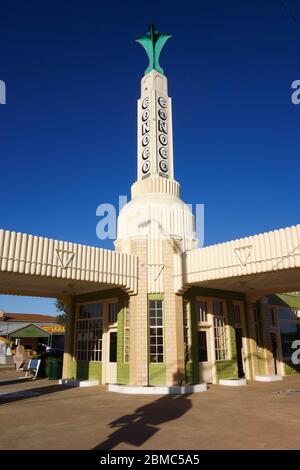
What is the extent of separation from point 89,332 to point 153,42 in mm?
17355

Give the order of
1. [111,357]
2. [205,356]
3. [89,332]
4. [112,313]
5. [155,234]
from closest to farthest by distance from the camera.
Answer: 1. [205,356]
2. [155,234]
3. [111,357]
4. [112,313]
5. [89,332]

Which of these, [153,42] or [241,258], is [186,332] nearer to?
[241,258]

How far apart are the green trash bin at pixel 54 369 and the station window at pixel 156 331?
7125 millimetres

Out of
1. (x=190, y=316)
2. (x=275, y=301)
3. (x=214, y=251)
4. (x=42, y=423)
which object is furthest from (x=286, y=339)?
(x=42, y=423)

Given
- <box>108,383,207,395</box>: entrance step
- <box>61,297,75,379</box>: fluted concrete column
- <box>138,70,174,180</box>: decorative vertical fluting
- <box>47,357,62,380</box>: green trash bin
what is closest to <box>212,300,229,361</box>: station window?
<box>108,383,207,395</box>: entrance step

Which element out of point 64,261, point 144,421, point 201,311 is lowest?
point 144,421

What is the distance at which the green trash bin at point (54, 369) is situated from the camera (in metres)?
19.3

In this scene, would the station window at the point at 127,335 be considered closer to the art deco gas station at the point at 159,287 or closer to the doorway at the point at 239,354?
the art deco gas station at the point at 159,287

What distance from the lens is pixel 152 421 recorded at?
8.64 m

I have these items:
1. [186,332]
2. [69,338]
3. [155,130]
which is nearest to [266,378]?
[186,332]

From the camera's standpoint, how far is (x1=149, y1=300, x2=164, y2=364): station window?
14.8 m

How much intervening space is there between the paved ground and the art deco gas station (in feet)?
7.95

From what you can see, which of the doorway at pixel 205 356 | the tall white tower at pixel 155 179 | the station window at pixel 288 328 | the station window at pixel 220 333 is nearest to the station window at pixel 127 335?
the tall white tower at pixel 155 179
